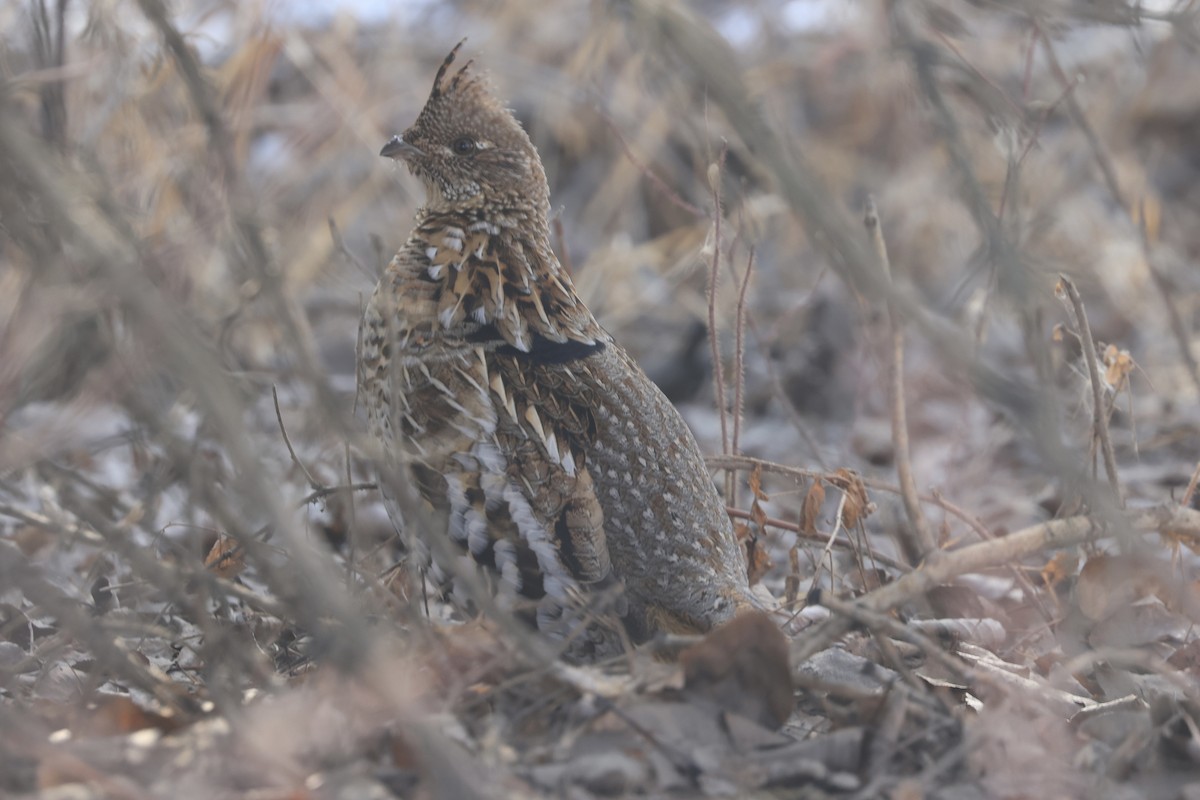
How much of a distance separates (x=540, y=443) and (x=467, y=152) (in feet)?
3.95

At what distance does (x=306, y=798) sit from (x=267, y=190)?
16.2ft

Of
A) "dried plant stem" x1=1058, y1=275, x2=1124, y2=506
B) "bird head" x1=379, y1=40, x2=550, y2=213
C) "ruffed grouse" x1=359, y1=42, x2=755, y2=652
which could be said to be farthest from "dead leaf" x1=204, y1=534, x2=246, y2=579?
"dried plant stem" x1=1058, y1=275, x2=1124, y2=506

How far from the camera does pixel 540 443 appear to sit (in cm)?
375

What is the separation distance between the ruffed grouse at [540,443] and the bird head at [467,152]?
210 millimetres

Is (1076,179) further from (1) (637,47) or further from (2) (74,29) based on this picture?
(1) (637,47)

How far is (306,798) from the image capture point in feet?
8.50

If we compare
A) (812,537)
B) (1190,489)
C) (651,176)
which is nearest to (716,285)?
(651,176)

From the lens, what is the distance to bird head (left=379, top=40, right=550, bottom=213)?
4.33 m

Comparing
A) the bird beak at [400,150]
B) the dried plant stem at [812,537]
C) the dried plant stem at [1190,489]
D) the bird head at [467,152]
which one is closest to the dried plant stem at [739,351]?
the dried plant stem at [812,537]

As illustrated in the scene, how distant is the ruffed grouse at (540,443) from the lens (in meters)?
3.69

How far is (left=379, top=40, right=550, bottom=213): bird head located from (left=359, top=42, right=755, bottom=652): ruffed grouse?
0.69 ft

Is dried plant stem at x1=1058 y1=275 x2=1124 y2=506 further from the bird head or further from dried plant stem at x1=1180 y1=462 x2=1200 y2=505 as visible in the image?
the bird head

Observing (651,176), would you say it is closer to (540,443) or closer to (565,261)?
(565,261)

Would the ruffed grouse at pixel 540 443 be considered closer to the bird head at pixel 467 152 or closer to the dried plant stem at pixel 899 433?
the bird head at pixel 467 152
